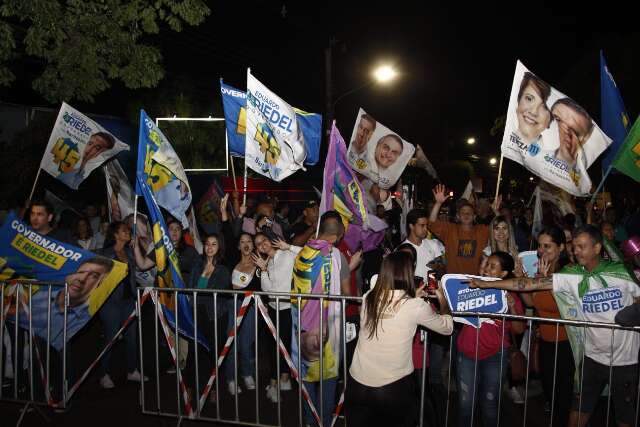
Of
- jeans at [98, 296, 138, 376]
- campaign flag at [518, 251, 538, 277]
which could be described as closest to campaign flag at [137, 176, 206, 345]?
jeans at [98, 296, 138, 376]

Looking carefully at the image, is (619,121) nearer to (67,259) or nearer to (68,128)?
(67,259)

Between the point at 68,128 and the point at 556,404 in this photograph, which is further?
the point at 68,128

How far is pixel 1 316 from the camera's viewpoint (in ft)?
20.2

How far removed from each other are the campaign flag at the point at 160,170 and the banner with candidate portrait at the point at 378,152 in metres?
4.48

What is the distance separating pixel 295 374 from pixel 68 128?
15.4 feet

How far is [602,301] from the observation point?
485 centimetres

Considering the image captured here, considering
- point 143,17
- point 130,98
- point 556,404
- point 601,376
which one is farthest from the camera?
point 130,98

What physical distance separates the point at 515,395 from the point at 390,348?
346 centimetres

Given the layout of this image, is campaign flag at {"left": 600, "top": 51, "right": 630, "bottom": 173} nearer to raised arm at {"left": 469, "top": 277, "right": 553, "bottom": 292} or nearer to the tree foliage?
raised arm at {"left": 469, "top": 277, "right": 553, "bottom": 292}

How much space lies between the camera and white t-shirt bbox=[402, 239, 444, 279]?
7059mm

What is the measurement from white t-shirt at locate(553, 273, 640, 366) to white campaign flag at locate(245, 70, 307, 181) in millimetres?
3748

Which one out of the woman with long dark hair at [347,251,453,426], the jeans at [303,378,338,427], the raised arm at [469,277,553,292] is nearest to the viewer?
the woman with long dark hair at [347,251,453,426]

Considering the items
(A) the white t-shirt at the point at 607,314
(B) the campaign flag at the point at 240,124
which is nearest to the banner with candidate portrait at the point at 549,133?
(A) the white t-shirt at the point at 607,314

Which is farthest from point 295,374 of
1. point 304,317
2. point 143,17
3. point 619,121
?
point 143,17
